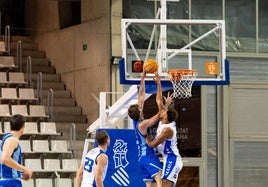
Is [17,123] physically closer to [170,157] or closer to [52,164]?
[170,157]

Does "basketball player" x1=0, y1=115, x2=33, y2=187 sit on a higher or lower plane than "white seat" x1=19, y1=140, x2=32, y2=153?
higher

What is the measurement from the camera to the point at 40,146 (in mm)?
19578

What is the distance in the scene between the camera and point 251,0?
20797 mm

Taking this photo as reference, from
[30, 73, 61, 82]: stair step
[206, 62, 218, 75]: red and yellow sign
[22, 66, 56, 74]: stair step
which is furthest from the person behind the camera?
[22, 66, 56, 74]: stair step

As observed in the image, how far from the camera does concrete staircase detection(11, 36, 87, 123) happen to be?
2109cm

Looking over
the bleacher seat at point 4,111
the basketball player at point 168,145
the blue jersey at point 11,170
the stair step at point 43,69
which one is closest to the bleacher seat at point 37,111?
the bleacher seat at point 4,111

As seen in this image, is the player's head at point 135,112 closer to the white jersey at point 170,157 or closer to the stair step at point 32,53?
the white jersey at point 170,157

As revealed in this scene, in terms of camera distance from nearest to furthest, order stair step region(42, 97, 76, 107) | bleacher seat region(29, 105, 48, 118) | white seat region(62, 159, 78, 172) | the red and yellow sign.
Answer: the red and yellow sign
white seat region(62, 159, 78, 172)
bleacher seat region(29, 105, 48, 118)
stair step region(42, 97, 76, 107)

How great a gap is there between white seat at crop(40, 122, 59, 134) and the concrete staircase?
0.96 metres

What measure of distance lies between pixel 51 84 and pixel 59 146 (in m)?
2.68

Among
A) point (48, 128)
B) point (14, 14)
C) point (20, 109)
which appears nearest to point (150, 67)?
point (48, 128)

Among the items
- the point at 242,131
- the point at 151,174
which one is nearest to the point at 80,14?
the point at 242,131

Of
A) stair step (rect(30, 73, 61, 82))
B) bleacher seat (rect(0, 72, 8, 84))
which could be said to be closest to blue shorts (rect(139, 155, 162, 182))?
bleacher seat (rect(0, 72, 8, 84))

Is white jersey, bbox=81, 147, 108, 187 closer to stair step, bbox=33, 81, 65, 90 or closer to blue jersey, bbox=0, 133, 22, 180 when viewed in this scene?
blue jersey, bbox=0, 133, 22, 180
